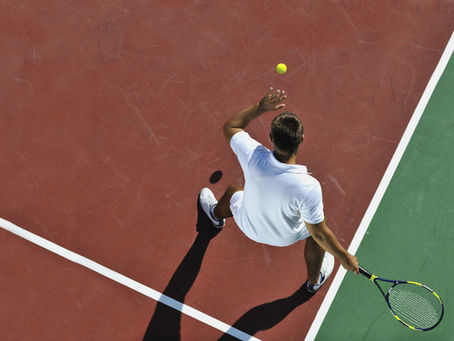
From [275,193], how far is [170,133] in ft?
8.84

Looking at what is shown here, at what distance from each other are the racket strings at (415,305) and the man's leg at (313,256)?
81cm

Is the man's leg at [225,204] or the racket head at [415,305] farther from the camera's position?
the man's leg at [225,204]

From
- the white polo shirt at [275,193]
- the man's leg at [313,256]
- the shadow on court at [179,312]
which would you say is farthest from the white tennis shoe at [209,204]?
the white polo shirt at [275,193]

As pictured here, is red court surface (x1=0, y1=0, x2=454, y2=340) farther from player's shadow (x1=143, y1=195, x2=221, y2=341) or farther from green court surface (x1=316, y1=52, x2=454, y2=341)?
green court surface (x1=316, y1=52, x2=454, y2=341)

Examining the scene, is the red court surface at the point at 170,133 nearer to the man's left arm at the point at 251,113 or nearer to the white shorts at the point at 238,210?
the white shorts at the point at 238,210

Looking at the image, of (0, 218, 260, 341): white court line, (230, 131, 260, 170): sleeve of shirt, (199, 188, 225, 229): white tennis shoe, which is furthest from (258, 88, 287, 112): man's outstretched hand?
(0, 218, 260, 341): white court line

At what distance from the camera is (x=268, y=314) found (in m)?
5.20

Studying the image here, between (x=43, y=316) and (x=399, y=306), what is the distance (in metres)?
4.04

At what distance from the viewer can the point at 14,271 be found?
538 cm

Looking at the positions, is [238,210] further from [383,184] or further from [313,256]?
[383,184]

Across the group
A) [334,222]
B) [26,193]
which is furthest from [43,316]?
[334,222]

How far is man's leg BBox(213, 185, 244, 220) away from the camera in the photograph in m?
4.83

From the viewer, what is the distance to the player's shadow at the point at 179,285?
5.18 metres

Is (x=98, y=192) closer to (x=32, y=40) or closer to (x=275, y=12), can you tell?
(x=32, y=40)
